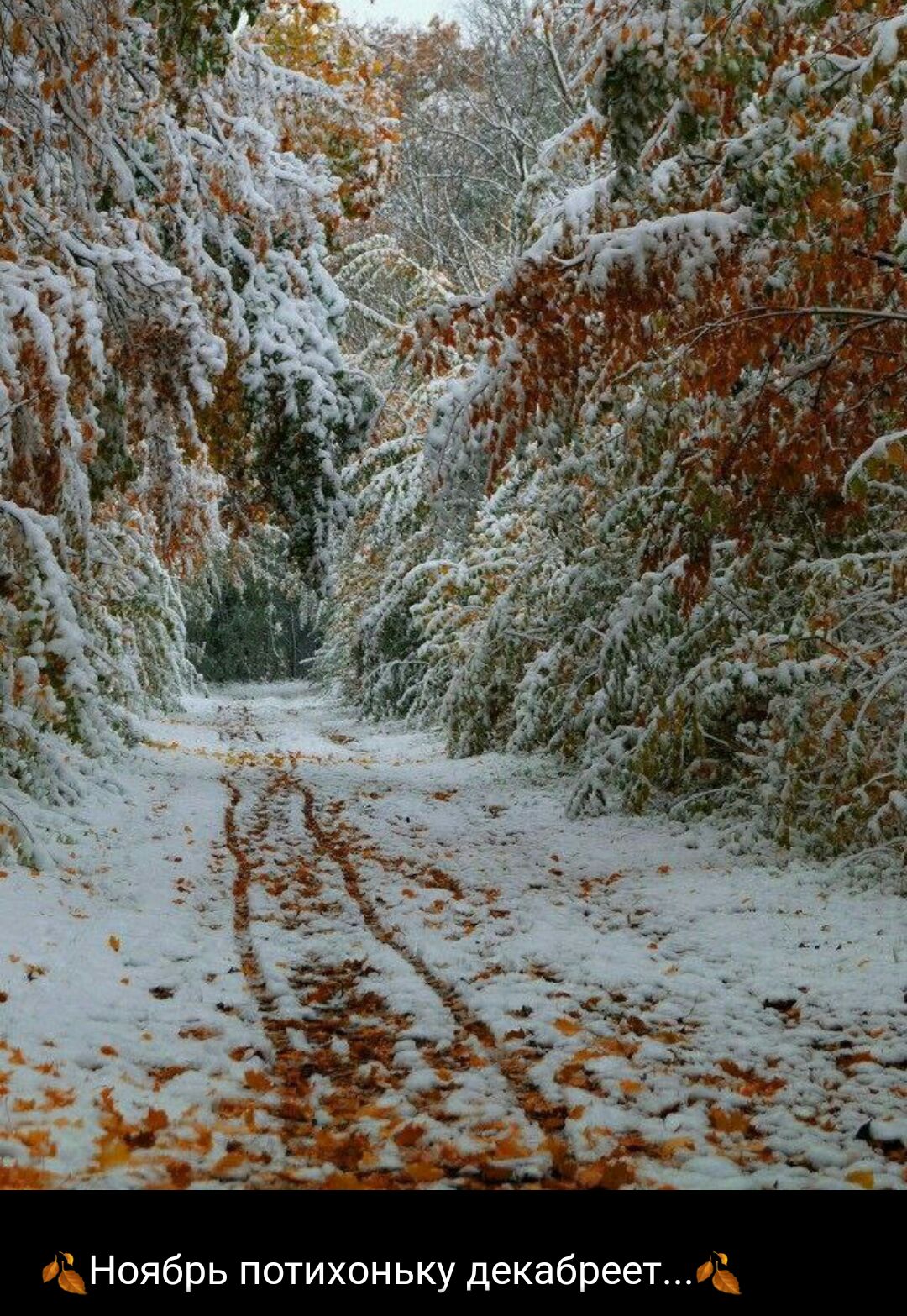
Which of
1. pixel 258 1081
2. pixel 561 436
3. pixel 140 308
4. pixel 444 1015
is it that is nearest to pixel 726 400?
pixel 561 436

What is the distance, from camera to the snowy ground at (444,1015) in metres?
3.79

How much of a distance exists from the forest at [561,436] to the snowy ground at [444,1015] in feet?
0.15

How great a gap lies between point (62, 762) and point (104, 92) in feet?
17.0

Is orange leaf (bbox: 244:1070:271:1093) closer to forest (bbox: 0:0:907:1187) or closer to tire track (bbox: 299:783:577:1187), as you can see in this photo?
forest (bbox: 0:0:907:1187)

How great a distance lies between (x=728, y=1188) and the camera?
352 cm

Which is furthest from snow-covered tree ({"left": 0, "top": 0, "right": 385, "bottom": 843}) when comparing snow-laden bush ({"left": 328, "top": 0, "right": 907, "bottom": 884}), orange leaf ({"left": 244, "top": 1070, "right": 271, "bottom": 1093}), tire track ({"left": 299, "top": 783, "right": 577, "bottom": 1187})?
orange leaf ({"left": 244, "top": 1070, "right": 271, "bottom": 1093})

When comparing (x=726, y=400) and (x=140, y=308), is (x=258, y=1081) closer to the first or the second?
(x=726, y=400)
